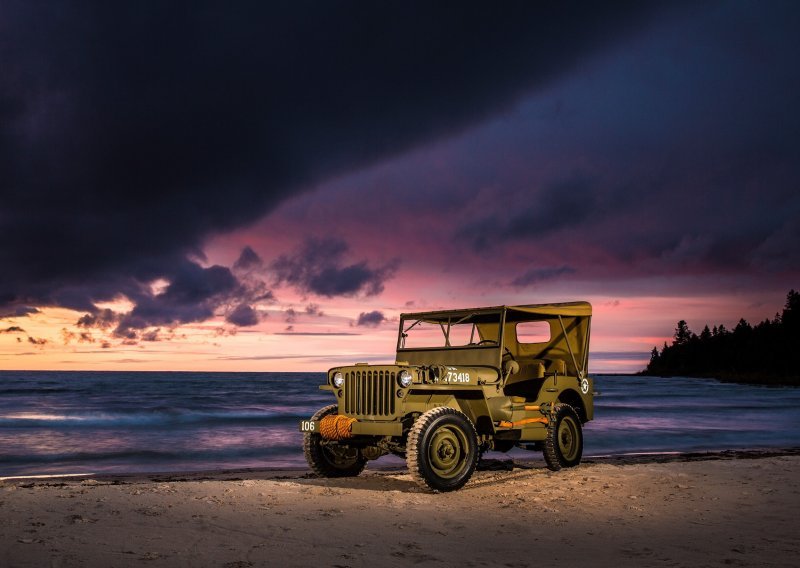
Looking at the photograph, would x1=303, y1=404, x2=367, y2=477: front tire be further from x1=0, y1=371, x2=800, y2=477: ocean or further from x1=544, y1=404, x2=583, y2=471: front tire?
x1=0, y1=371, x2=800, y2=477: ocean

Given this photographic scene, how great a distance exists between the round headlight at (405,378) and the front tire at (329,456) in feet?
4.83

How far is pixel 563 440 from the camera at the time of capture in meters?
11.9

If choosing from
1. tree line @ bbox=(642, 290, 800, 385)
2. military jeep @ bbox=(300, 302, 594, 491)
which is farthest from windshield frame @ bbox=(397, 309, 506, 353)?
tree line @ bbox=(642, 290, 800, 385)

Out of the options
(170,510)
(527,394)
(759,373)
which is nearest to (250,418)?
(527,394)

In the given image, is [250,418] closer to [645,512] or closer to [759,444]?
[759,444]

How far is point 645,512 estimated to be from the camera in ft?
26.9

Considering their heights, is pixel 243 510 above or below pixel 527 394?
below

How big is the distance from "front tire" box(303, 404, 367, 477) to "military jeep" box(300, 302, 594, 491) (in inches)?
0.6

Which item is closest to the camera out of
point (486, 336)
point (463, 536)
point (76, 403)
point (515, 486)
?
point (463, 536)

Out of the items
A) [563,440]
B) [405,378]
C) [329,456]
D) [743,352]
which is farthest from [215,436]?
[743,352]

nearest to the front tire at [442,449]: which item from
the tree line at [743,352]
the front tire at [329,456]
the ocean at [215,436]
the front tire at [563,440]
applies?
the front tire at [329,456]

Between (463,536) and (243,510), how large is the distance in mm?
2505

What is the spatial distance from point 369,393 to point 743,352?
121 m

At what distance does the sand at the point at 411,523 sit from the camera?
604 cm
